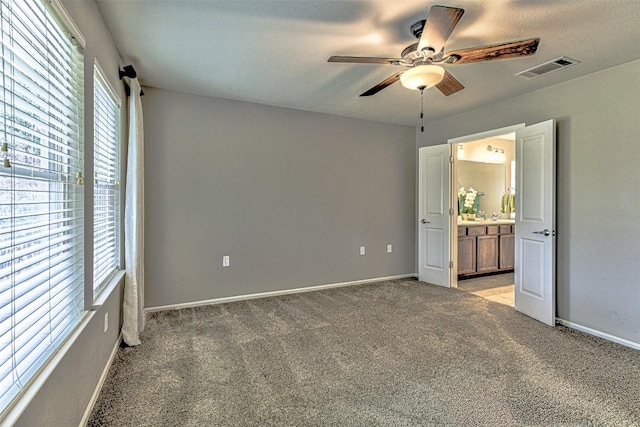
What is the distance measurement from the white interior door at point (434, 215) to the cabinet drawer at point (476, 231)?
26.1 inches

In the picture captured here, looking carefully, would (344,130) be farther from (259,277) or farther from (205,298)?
(205,298)

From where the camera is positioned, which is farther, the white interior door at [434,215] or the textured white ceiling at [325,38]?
the white interior door at [434,215]

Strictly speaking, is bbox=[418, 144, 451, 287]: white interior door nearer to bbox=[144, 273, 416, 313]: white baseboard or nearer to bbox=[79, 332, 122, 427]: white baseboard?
bbox=[144, 273, 416, 313]: white baseboard

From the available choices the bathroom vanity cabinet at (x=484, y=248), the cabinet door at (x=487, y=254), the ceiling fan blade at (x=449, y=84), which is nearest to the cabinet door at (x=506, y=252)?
the bathroom vanity cabinet at (x=484, y=248)

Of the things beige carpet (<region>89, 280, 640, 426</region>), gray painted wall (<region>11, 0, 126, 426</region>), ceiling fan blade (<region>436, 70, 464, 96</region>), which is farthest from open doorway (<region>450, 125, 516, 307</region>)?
gray painted wall (<region>11, 0, 126, 426</region>)

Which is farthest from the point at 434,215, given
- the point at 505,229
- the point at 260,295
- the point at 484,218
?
the point at 260,295

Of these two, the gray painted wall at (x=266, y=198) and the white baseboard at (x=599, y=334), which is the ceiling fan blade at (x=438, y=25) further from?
the white baseboard at (x=599, y=334)

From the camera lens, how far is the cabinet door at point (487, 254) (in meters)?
5.11

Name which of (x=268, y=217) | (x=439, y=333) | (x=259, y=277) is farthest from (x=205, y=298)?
(x=439, y=333)

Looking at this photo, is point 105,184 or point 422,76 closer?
point 422,76

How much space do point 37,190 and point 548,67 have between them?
3679 millimetres

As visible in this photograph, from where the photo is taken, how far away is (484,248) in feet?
16.9

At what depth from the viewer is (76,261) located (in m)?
1.70

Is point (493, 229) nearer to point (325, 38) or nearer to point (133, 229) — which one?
point (325, 38)
